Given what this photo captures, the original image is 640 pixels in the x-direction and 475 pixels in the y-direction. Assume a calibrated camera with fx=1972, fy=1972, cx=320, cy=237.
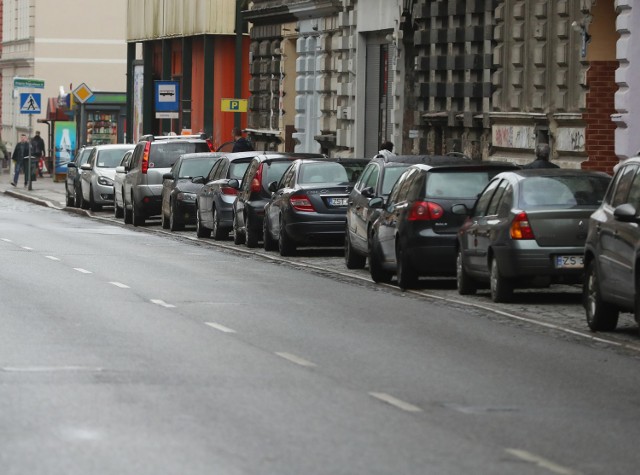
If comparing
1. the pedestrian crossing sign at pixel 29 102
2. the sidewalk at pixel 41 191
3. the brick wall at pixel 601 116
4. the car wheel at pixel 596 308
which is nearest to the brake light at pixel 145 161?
the sidewalk at pixel 41 191

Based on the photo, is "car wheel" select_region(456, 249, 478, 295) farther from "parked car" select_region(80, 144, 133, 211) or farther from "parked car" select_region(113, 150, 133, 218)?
"parked car" select_region(80, 144, 133, 211)

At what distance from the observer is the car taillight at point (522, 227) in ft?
63.5

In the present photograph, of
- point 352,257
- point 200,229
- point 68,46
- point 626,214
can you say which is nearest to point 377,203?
point 352,257

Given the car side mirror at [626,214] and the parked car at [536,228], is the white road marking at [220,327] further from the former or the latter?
the parked car at [536,228]

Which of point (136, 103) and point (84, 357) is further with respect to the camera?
point (136, 103)

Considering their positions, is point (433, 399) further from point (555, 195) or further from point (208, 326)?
point (555, 195)

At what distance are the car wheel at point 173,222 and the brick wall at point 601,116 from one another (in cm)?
983

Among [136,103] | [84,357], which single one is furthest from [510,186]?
[136,103]

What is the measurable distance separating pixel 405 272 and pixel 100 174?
2621cm

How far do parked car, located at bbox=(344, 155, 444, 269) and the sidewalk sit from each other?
2517cm

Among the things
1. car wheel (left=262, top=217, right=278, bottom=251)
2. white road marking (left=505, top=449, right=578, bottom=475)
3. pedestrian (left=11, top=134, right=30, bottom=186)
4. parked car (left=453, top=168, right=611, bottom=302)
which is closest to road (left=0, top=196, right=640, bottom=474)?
white road marking (left=505, top=449, right=578, bottom=475)

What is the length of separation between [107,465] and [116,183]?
3569 cm

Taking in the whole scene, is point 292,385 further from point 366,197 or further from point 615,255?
point 366,197

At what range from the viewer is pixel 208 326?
16484 millimetres
